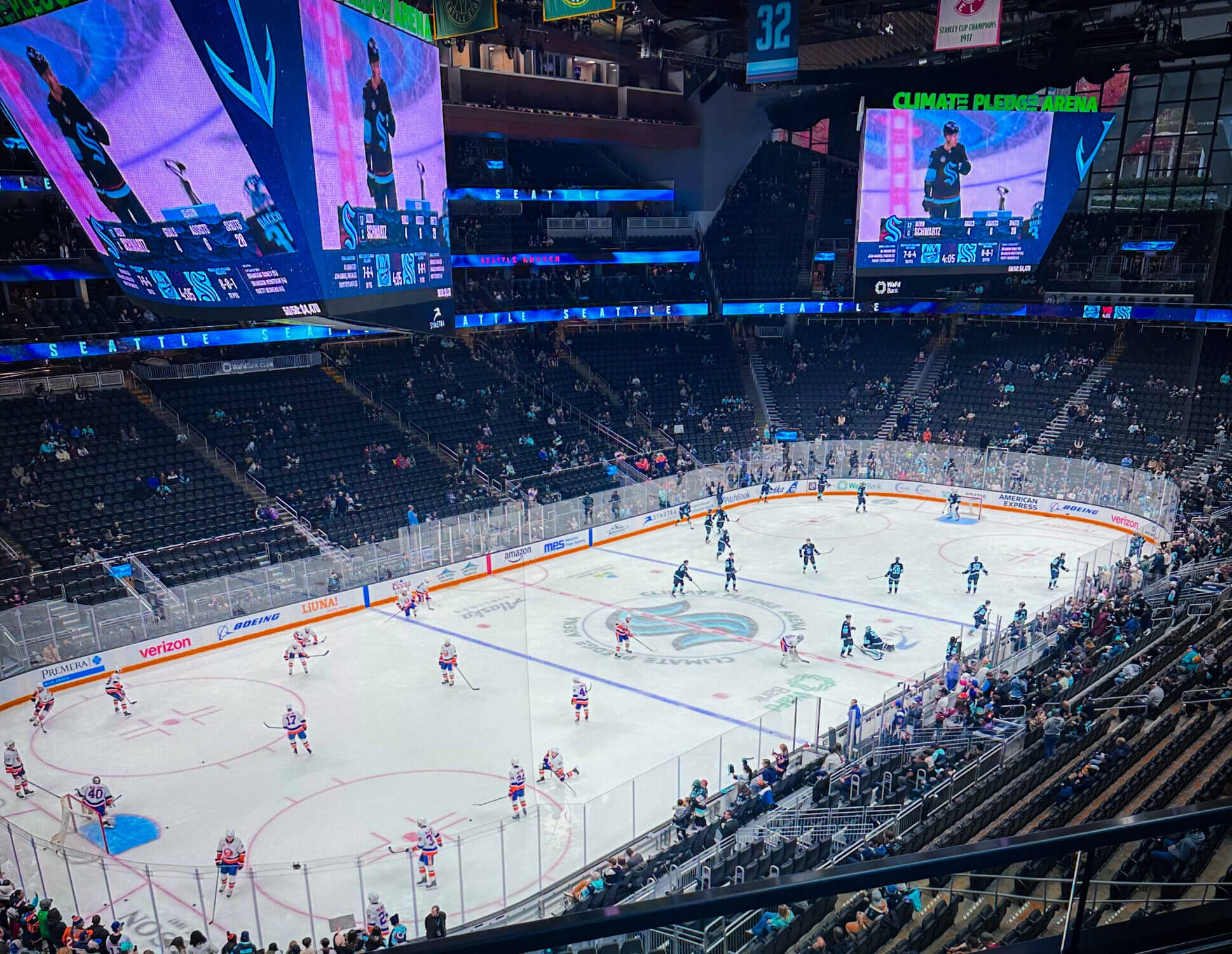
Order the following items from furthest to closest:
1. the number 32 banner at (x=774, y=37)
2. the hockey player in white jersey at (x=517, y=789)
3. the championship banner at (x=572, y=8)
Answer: the number 32 banner at (x=774, y=37), the championship banner at (x=572, y=8), the hockey player in white jersey at (x=517, y=789)

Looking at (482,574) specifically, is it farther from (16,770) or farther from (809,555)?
(16,770)

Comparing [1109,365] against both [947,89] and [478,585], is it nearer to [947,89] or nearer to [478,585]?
[947,89]

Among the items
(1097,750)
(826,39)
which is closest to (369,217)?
(1097,750)

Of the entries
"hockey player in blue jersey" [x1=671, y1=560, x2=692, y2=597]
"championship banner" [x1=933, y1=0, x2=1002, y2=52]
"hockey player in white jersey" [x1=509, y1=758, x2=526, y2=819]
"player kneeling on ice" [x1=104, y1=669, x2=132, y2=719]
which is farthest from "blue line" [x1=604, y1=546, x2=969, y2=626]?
"player kneeling on ice" [x1=104, y1=669, x2=132, y2=719]

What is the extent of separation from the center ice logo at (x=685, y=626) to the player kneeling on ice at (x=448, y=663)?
5.02 metres

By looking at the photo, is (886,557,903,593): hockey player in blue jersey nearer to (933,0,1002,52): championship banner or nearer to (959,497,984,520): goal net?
(959,497,984,520): goal net

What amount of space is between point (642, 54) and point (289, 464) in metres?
20.5

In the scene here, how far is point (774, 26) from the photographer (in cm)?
2922

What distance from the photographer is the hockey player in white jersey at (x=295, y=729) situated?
19.3 m

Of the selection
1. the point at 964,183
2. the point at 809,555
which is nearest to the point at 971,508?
the point at 809,555

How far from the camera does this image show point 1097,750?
15.0 meters

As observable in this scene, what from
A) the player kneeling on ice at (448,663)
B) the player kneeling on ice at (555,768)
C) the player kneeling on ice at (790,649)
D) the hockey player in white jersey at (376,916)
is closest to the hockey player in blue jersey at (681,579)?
the player kneeling on ice at (790,649)

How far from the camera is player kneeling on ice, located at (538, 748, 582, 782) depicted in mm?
18188

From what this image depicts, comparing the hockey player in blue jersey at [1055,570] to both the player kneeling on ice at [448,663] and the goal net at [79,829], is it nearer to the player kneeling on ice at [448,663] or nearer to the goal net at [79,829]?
the player kneeling on ice at [448,663]
